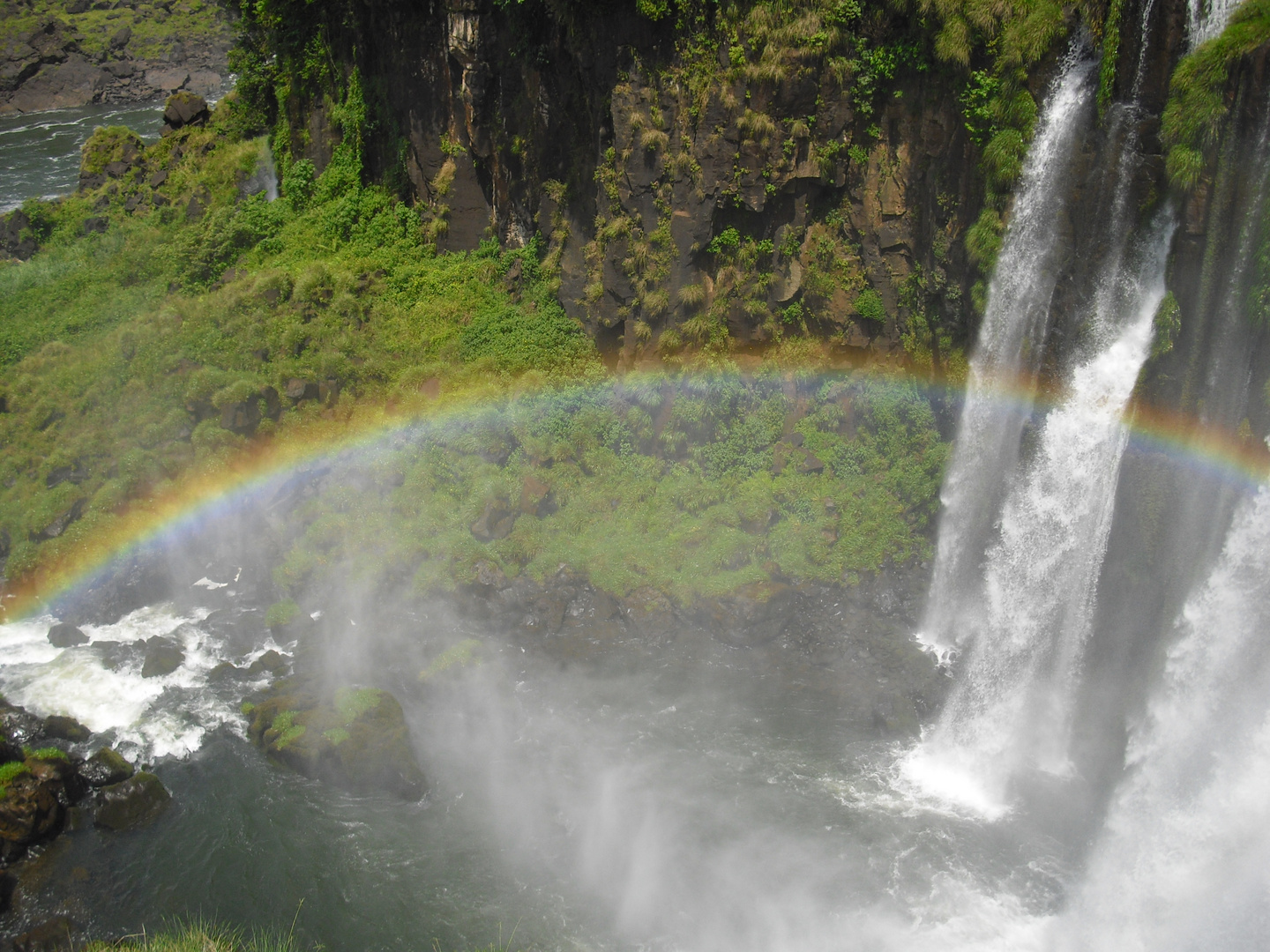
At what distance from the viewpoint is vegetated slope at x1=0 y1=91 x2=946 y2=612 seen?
81.6 ft

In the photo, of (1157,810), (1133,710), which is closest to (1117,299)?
(1133,710)

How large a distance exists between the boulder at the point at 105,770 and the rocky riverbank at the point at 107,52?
5995 centimetres

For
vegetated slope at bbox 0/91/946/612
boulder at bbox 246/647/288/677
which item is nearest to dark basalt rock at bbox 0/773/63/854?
boulder at bbox 246/647/288/677

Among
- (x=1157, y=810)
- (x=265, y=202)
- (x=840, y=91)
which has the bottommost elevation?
(x=1157, y=810)

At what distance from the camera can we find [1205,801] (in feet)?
54.5

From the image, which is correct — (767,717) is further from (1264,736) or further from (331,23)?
(331,23)

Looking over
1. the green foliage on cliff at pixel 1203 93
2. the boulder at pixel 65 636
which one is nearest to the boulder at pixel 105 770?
the boulder at pixel 65 636

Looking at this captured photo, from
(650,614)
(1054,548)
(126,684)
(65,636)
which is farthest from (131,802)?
(1054,548)

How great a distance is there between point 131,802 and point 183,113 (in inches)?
1384

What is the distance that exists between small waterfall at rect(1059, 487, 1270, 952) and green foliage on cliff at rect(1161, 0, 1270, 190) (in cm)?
614

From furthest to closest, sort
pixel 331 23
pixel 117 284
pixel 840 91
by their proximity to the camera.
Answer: pixel 117 284, pixel 331 23, pixel 840 91

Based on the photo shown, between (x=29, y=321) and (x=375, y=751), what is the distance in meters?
25.6

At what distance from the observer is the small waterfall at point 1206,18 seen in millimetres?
15861

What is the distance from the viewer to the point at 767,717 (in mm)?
20891
